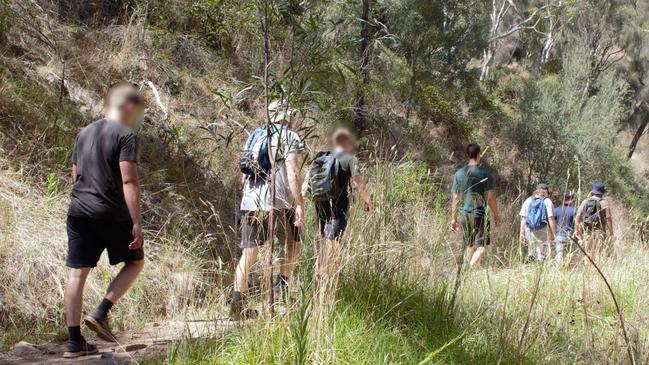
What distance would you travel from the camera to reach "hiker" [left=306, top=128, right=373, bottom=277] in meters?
4.66

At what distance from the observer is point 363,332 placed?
351 centimetres

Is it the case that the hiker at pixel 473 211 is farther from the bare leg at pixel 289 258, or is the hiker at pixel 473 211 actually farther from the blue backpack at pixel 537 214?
the blue backpack at pixel 537 214

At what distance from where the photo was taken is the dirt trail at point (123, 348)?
147 inches

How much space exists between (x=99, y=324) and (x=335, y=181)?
93.7 inches

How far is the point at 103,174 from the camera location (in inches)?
155

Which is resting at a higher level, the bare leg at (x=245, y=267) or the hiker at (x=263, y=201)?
the hiker at (x=263, y=201)

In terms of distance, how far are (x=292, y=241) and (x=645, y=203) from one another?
74.4 ft

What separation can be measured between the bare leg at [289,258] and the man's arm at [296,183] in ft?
0.56

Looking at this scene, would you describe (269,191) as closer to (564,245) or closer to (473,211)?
(473,211)

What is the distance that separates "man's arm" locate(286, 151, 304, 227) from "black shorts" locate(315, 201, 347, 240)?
16cm

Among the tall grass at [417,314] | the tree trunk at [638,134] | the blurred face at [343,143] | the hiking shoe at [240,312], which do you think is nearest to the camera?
the tall grass at [417,314]

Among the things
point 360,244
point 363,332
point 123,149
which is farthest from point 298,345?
point 123,149

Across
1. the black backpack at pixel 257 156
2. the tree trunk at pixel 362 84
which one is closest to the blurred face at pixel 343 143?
the black backpack at pixel 257 156

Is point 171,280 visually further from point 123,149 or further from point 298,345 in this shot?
point 298,345
